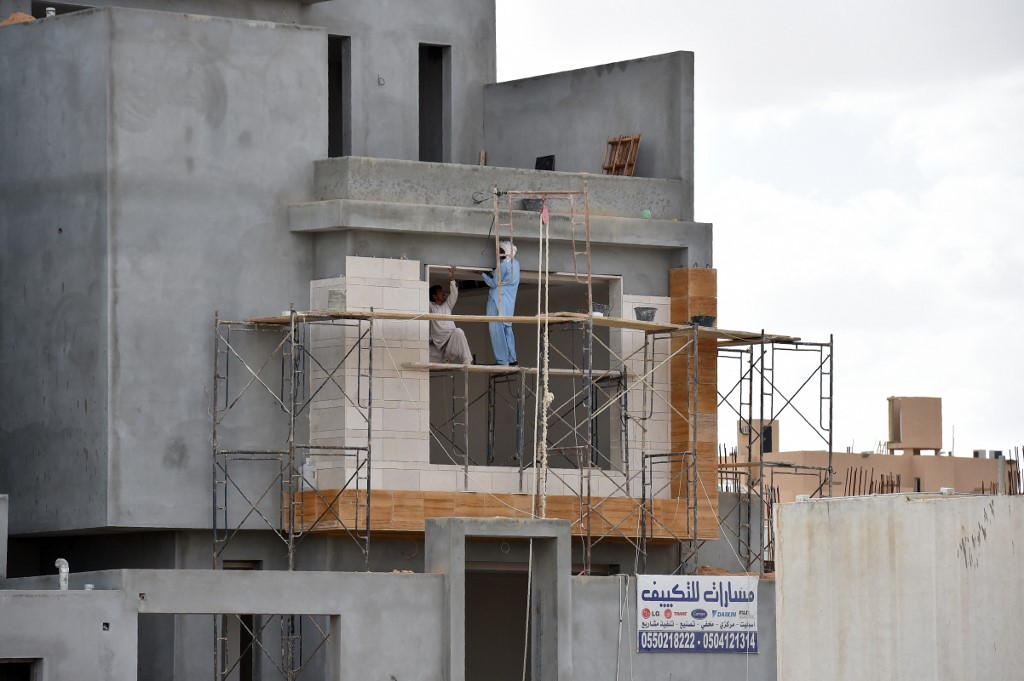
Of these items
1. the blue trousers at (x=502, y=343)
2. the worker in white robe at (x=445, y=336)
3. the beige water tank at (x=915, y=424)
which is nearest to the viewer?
the worker in white robe at (x=445, y=336)

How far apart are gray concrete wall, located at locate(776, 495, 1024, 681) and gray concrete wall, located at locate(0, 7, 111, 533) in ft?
32.6

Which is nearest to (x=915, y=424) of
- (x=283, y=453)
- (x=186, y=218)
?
(x=283, y=453)

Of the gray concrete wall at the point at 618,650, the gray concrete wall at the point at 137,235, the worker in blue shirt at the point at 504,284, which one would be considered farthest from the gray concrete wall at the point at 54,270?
the gray concrete wall at the point at 618,650

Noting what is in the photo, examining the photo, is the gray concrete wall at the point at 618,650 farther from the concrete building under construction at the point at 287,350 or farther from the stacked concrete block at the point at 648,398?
the stacked concrete block at the point at 648,398

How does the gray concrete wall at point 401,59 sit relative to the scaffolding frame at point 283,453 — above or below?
above

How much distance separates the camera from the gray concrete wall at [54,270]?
92.6 ft

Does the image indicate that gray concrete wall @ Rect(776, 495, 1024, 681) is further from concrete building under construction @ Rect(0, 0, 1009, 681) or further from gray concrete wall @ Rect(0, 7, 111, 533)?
gray concrete wall @ Rect(0, 7, 111, 533)

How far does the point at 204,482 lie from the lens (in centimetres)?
2830

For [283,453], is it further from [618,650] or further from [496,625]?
[496,625]

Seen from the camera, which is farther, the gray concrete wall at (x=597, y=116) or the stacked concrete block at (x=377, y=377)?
the gray concrete wall at (x=597, y=116)

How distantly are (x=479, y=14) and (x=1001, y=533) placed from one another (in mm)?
14414

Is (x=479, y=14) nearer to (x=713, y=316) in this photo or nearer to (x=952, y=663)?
(x=713, y=316)

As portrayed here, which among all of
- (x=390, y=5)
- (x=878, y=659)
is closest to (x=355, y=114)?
(x=390, y=5)

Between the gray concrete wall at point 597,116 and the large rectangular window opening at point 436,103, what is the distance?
808 millimetres
